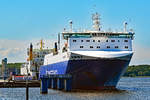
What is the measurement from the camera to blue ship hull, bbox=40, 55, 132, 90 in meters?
65.5

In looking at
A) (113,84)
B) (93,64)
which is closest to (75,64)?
(93,64)

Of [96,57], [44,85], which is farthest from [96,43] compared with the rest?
[44,85]

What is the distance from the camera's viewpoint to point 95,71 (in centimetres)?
6581

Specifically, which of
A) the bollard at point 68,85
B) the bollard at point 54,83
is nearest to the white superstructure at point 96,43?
the bollard at point 68,85

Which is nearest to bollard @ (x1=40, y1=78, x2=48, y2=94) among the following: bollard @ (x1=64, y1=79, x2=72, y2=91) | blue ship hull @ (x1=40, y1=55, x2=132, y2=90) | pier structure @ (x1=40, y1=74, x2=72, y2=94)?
pier structure @ (x1=40, y1=74, x2=72, y2=94)

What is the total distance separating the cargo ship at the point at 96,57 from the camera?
65625 millimetres

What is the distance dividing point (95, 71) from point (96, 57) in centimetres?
227

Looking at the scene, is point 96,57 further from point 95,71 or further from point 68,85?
point 68,85

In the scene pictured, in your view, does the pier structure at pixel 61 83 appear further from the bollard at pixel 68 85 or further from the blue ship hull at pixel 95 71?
the blue ship hull at pixel 95 71

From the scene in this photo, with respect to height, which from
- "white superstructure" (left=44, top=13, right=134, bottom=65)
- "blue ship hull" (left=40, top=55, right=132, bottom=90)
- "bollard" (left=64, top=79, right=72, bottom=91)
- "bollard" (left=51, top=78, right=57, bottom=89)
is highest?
"white superstructure" (left=44, top=13, right=134, bottom=65)

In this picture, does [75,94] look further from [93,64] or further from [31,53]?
[31,53]

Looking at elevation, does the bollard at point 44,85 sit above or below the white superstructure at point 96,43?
below

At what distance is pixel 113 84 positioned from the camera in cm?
6888

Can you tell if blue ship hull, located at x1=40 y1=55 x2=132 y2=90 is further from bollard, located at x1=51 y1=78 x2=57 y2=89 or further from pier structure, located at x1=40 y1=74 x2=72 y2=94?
bollard, located at x1=51 y1=78 x2=57 y2=89
